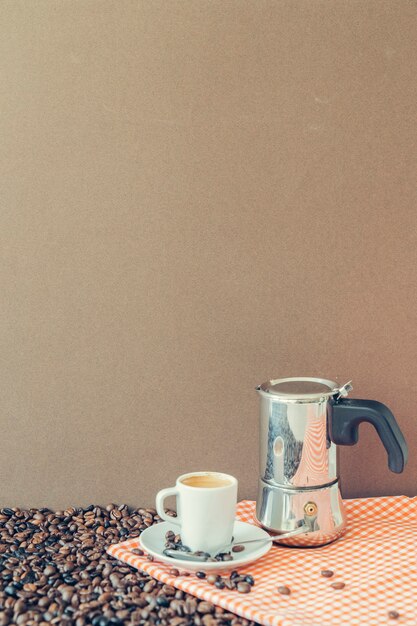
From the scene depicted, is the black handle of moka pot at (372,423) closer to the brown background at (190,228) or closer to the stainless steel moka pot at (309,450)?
the stainless steel moka pot at (309,450)

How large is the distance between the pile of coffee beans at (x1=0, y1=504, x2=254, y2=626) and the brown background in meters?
0.09

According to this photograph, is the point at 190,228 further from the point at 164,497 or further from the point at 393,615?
the point at 393,615

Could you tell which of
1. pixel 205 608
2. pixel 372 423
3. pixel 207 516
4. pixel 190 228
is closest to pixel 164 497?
pixel 207 516

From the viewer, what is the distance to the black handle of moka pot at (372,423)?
1.10m

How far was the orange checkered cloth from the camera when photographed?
91 cm

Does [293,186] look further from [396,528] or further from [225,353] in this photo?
[396,528]

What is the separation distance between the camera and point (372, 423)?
1.12 meters

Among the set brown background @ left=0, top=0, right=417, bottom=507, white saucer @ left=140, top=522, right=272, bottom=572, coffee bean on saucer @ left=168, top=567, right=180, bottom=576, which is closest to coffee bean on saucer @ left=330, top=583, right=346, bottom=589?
white saucer @ left=140, top=522, right=272, bottom=572

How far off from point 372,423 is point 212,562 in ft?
1.09

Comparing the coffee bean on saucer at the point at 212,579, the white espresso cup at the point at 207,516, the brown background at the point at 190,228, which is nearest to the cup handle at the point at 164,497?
the white espresso cup at the point at 207,516

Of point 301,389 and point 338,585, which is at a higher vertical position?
point 301,389

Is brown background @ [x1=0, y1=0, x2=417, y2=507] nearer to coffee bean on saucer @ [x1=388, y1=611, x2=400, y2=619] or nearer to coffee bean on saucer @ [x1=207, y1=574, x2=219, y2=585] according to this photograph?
coffee bean on saucer @ [x1=207, y1=574, x2=219, y2=585]

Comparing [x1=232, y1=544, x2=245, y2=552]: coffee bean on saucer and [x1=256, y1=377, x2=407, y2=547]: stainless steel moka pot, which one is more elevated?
[x1=256, y1=377, x2=407, y2=547]: stainless steel moka pot

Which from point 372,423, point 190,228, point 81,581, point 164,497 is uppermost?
point 190,228
